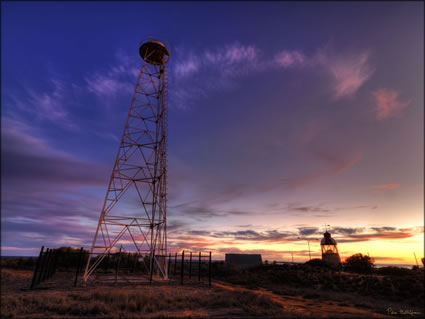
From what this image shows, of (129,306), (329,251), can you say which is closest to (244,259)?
(329,251)

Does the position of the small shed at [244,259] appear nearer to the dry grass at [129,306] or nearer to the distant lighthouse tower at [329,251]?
the distant lighthouse tower at [329,251]

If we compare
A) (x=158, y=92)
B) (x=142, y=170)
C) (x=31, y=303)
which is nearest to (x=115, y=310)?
(x=31, y=303)

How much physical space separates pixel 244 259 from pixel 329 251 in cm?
1697

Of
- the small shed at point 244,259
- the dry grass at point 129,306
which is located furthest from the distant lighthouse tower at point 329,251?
the dry grass at point 129,306

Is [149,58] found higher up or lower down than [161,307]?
higher up

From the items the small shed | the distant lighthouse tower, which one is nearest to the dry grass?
the distant lighthouse tower

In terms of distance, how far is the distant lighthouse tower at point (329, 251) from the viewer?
128ft

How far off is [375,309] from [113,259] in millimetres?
37138

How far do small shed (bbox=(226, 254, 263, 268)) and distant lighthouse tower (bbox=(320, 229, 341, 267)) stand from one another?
1285cm

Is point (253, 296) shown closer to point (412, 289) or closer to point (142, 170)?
point (142, 170)

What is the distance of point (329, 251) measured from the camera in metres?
40.3

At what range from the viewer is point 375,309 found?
13766 millimetres

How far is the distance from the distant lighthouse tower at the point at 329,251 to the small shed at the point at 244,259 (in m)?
12.8

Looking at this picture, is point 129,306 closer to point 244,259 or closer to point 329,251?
point 329,251
